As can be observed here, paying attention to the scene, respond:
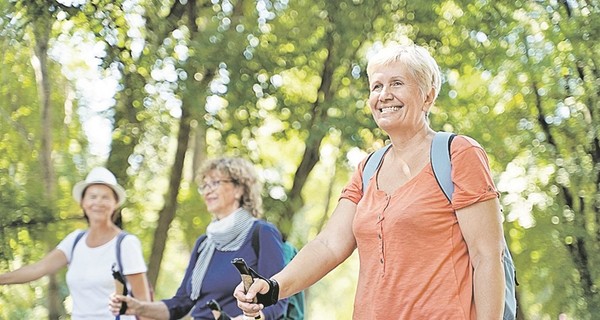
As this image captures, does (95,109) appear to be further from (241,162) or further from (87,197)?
(241,162)

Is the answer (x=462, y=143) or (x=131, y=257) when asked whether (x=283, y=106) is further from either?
(x=462, y=143)

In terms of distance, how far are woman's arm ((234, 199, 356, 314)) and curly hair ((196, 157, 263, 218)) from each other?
204cm

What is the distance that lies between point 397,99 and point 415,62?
14cm

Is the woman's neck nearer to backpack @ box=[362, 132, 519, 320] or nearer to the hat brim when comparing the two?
backpack @ box=[362, 132, 519, 320]

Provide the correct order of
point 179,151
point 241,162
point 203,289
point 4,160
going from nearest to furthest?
point 203,289 → point 241,162 → point 4,160 → point 179,151

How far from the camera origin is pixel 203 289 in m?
5.34

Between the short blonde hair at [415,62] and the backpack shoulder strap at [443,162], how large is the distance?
191 mm

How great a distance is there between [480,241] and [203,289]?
2.40m

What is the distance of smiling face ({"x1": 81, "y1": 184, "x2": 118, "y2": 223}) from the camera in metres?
6.17

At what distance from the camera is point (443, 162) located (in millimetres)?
3301

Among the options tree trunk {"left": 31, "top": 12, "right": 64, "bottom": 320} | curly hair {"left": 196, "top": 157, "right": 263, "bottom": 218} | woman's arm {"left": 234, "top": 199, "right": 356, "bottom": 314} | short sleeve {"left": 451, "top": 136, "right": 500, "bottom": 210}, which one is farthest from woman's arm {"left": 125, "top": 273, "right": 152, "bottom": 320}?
short sleeve {"left": 451, "top": 136, "right": 500, "bottom": 210}

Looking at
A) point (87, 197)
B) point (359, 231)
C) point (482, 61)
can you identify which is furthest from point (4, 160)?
point (359, 231)

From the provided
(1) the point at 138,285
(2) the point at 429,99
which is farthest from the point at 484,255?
(1) the point at 138,285

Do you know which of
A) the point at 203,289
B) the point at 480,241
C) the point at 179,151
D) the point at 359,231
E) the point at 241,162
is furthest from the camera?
the point at 179,151
